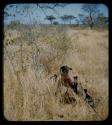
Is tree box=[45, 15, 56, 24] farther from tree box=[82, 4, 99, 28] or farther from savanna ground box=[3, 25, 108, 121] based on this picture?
tree box=[82, 4, 99, 28]

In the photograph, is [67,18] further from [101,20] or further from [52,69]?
[52,69]

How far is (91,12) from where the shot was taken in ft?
10.8

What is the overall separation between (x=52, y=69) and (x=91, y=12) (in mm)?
610

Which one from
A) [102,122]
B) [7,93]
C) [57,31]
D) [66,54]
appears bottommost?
[102,122]

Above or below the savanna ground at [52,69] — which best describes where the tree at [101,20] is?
above

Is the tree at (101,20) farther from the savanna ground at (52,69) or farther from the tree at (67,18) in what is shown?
the tree at (67,18)

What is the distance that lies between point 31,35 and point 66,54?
35 cm

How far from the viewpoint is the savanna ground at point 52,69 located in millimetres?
3293

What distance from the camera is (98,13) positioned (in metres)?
3.29

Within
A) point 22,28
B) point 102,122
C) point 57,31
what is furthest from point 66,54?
point 102,122

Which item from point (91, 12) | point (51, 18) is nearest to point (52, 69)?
point (51, 18)

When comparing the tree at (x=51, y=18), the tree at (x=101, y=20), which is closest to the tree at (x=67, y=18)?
the tree at (x=51, y=18)

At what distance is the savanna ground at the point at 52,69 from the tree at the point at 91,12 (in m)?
0.07

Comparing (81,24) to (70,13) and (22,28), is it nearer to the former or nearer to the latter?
(70,13)
